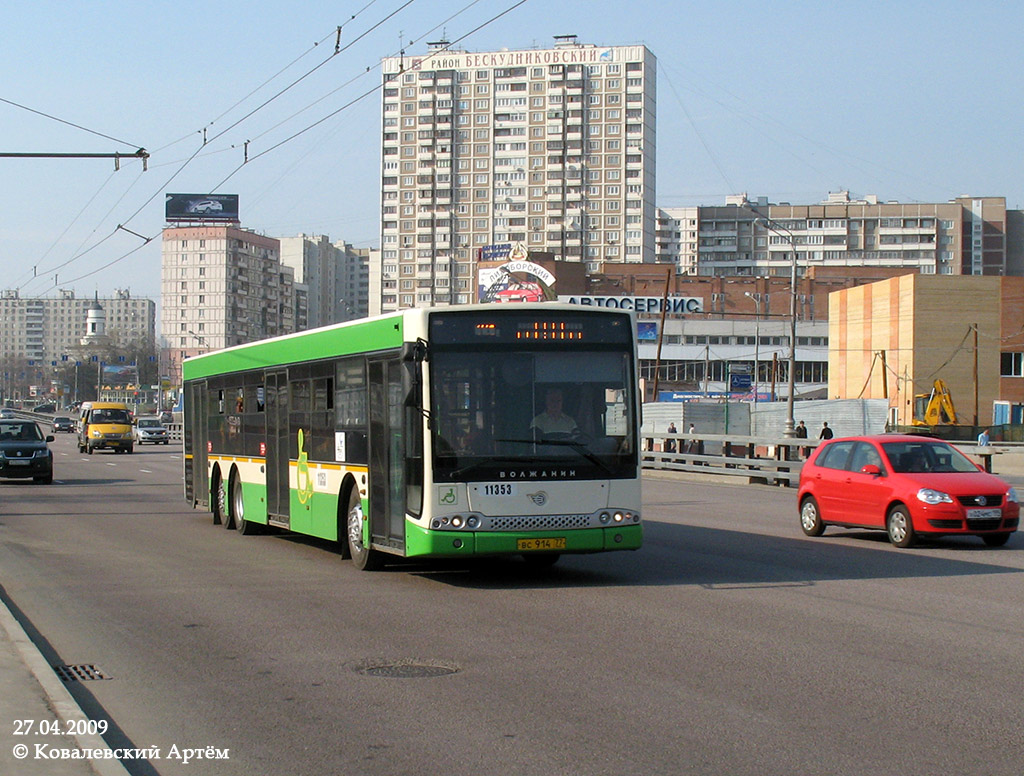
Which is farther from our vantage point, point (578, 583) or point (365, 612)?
point (578, 583)

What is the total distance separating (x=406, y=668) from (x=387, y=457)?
461 centimetres

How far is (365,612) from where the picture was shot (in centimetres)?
1065

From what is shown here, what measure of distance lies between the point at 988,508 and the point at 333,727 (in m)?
11.7

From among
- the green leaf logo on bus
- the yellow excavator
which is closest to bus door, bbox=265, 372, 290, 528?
the green leaf logo on bus

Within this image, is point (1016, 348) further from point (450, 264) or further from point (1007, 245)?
point (1007, 245)

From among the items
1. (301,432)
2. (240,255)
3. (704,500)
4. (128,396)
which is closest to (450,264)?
(240,255)

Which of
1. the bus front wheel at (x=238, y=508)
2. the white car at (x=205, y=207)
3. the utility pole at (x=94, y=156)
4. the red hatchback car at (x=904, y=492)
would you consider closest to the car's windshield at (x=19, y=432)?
the utility pole at (x=94, y=156)

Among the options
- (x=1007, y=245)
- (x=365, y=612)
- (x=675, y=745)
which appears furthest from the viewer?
(x=1007, y=245)

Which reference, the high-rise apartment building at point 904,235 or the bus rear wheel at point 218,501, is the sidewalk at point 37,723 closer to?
the bus rear wheel at point 218,501

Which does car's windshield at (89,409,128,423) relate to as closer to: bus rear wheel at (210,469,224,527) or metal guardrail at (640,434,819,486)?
metal guardrail at (640,434,819,486)

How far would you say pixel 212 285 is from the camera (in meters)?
168

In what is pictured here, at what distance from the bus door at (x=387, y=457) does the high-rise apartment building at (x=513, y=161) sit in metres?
149

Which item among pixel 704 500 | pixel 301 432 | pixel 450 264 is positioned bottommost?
pixel 704 500

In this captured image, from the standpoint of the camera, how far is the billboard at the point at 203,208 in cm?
15375
